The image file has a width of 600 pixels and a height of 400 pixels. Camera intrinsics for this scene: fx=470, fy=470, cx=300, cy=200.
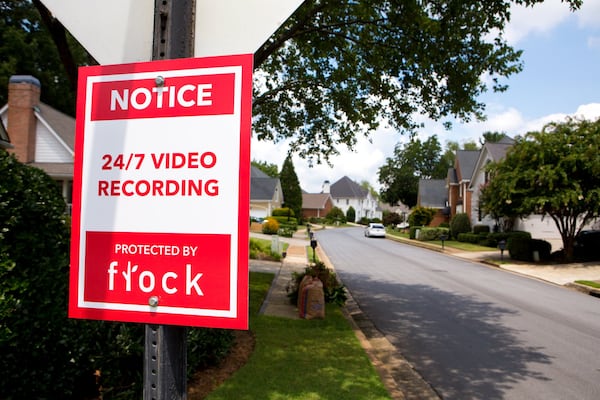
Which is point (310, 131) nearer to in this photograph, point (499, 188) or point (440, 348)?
point (440, 348)

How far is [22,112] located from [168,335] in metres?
26.4

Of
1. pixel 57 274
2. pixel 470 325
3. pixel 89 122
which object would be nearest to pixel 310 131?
pixel 470 325

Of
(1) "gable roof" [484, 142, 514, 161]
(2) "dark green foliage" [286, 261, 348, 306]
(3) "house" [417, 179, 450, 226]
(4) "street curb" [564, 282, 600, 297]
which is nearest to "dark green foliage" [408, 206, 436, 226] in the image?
(3) "house" [417, 179, 450, 226]

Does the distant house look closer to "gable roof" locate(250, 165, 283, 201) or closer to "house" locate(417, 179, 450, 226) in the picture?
"gable roof" locate(250, 165, 283, 201)

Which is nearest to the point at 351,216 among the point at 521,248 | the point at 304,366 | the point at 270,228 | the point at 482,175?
the point at 482,175

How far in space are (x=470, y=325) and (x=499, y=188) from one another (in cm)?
1495

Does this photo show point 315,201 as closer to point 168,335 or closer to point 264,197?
point 264,197

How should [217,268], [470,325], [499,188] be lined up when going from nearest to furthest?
[217,268], [470,325], [499,188]

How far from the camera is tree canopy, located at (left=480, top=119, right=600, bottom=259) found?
20.9m

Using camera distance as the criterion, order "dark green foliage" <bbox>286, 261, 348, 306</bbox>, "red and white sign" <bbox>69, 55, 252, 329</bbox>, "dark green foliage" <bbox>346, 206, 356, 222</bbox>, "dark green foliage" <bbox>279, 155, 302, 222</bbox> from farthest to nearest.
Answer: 1. "dark green foliage" <bbox>346, 206, 356, 222</bbox>
2. "dark green foliage" <bbox>279, 155, 302, 222</bbox>
3. "dark green foliage" <bbox>286, 261, 348, 306</bbox>
4. "red and white sign" <bbox>69, 55, 252, 329</bbox>

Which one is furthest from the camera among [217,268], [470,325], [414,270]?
[414,270]

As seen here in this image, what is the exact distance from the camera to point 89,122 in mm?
1666

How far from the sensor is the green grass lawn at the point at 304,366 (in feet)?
16.9

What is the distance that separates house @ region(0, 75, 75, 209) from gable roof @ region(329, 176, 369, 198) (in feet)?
296
